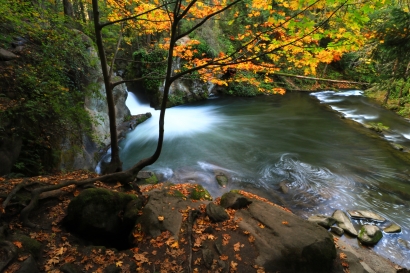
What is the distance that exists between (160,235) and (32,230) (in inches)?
76.0

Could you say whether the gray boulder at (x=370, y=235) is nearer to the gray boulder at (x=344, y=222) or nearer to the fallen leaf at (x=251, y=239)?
the gray boulder at (x=344, y=222)

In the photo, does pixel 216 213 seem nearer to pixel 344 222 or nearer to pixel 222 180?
pixel 222 180

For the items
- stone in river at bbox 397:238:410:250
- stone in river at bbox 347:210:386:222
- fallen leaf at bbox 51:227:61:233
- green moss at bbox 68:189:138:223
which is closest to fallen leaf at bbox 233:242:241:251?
green moss at bbox 68:189:138:223

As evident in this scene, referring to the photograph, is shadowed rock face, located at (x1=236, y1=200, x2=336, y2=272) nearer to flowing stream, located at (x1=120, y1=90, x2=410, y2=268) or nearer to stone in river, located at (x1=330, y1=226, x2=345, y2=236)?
stone in river, located at (x1=330, y1=226, x2=345, y2=236)

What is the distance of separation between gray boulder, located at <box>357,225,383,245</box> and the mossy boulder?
222 inches

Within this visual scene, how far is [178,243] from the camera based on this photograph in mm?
3881

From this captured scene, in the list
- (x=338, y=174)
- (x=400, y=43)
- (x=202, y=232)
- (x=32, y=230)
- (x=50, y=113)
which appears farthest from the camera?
(x=338, y=174)

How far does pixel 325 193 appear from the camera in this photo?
7801 mm

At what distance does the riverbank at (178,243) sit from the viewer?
10.2 feet

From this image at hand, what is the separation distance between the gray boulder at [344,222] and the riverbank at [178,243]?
100 cm

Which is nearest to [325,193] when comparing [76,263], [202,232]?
[202,232]

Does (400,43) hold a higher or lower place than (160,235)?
higher

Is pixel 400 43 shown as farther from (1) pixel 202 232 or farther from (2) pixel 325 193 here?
(1) pixel 202 232

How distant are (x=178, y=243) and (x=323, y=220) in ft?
14.4
